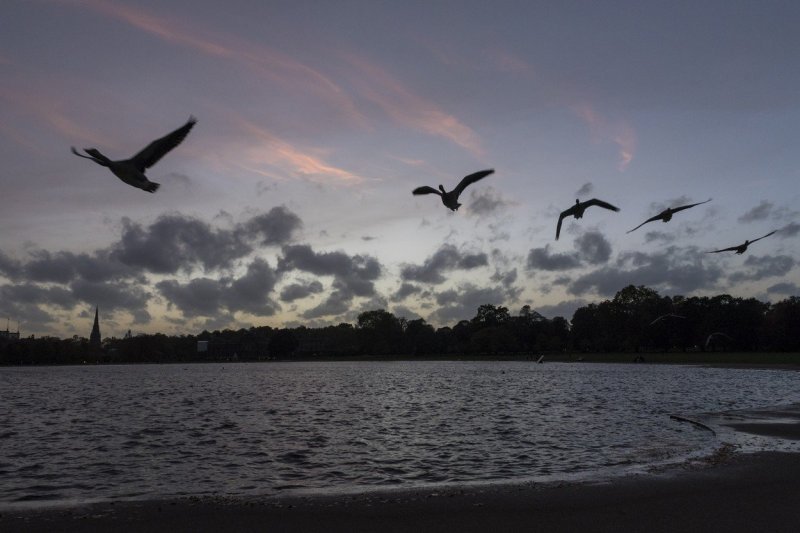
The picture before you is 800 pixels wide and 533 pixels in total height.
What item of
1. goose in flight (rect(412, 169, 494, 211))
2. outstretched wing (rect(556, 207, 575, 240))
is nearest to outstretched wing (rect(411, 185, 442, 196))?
goose in flight (rect(412, 169, 494, 211))

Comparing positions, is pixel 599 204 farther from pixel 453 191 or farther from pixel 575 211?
pixel 453 191

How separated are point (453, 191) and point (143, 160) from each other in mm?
8451

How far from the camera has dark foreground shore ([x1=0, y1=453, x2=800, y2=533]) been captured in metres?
14.0

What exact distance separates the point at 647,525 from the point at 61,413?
47574mm

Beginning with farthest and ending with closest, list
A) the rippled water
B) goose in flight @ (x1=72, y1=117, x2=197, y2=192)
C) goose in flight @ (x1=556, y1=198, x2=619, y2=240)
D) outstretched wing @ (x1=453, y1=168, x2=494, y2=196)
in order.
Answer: the rippled water, goose in flight @ (x1=556, y1=198, x2=619, y2=240), outstretched wing @ (x1=453, y1=168, x2=494, y2=196), goose in flight @ (x1=72, y1=117, x2=197, y2=192)

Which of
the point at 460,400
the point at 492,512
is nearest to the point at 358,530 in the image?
the point at 492,512

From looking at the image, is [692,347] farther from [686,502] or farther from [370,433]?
[686,502]

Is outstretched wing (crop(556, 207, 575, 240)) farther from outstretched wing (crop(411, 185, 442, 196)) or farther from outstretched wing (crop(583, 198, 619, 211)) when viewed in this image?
outstretched wing (crop(411, 185, 442, 196))

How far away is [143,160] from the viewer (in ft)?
47.0

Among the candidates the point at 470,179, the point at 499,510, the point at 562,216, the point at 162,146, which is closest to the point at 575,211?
the point at 562,216

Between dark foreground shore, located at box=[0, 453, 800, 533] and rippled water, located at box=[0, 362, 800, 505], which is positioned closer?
dark foreground shore, located at box=[0, 453, 800, 533]

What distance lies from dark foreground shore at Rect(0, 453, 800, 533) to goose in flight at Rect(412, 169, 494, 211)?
8.06 meters

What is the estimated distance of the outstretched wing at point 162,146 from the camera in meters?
14.4

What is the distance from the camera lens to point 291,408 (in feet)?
166
